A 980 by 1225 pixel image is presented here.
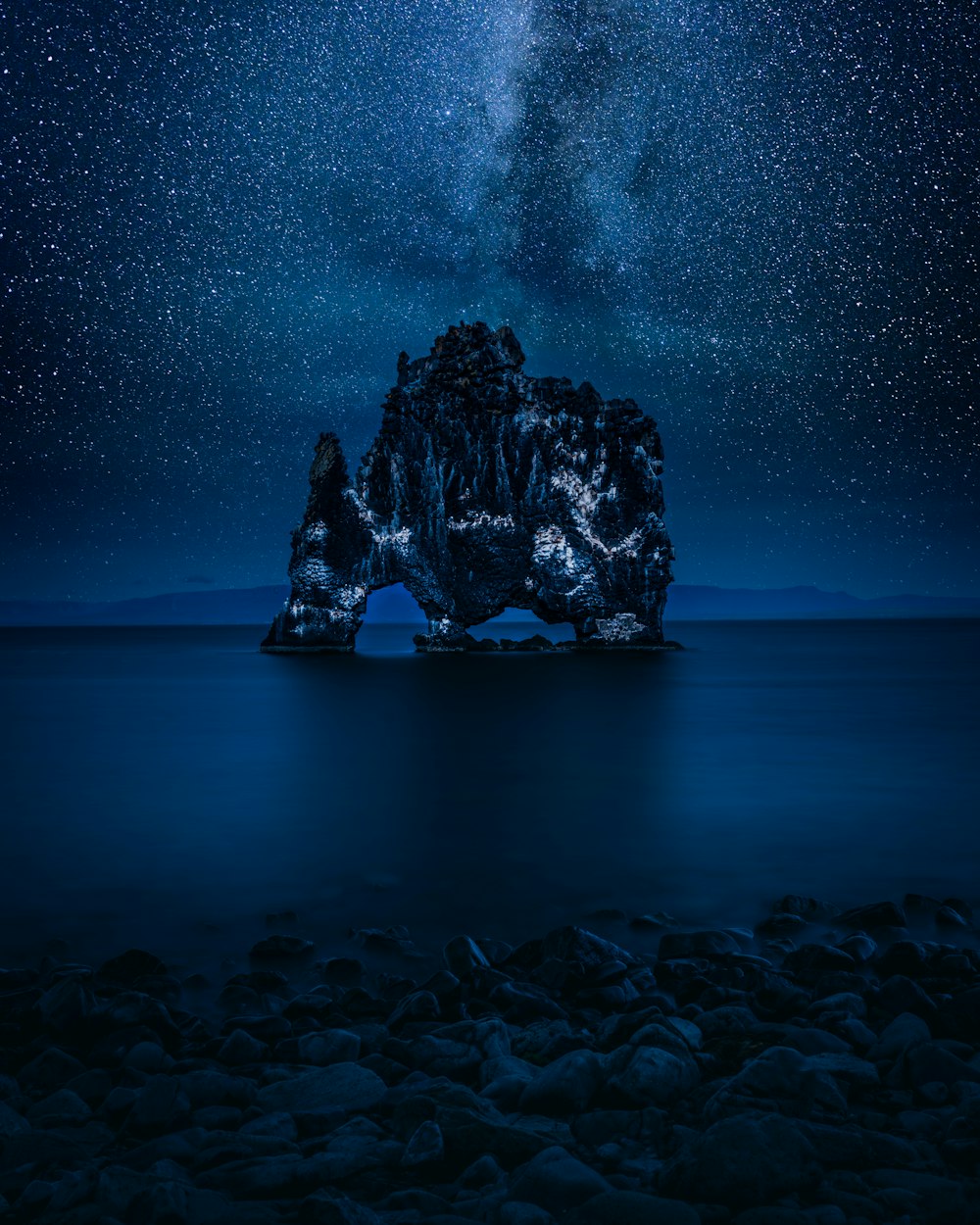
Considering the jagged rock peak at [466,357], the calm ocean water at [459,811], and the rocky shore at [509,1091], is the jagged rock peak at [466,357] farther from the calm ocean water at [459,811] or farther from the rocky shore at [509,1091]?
the rocky shore at [509,1091]

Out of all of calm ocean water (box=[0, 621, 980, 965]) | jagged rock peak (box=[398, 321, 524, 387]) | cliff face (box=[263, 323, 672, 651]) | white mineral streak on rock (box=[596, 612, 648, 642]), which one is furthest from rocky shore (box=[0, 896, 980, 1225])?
jagged rock peak (box=[398, 321, 524, 387])

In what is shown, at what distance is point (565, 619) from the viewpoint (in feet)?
208

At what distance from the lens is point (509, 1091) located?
4.27 m

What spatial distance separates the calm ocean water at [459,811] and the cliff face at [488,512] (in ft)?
94.9

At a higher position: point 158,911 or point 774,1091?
point 774,1091

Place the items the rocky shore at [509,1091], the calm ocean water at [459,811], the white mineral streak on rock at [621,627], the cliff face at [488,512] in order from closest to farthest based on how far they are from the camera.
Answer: the rocky shore at [509,1091] < the calm ocean water at [459,811] < the cliff face at [488,512] < the white mineral streak on rock at [621,627]

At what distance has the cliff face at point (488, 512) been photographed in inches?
2354

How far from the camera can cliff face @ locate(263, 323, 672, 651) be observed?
59.8 m

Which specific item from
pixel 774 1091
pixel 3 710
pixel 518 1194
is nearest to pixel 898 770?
pixel 774 1091

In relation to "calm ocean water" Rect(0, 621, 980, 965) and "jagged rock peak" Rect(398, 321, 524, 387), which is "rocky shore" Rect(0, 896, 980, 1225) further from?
"jagged rock peak" Rect(398, 321, 524, 387)

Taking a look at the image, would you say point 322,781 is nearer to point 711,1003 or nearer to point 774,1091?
point 711,1003

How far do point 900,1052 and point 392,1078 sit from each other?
9.45ft

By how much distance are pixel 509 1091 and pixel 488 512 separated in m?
56.7

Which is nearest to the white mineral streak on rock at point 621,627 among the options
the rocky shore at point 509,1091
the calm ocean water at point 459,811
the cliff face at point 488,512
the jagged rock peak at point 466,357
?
the cliff face at point 488,512
